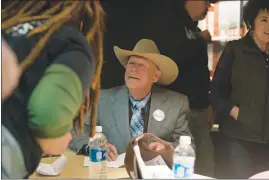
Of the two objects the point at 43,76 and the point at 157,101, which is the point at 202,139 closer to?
the point at 157,101

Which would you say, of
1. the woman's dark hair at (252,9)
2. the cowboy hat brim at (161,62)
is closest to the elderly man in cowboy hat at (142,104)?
the cowboy hat brim at (161,62)

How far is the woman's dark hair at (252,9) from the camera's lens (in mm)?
1915

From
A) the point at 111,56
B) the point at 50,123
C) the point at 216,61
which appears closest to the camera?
the point at 50,123

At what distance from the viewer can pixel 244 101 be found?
2021 millimetres

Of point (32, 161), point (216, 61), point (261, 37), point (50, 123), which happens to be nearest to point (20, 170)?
point (32, 161)

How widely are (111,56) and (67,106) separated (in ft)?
2.41

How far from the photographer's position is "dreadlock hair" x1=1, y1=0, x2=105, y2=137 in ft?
4.07

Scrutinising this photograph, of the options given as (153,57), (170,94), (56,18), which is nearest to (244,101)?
(170,94)

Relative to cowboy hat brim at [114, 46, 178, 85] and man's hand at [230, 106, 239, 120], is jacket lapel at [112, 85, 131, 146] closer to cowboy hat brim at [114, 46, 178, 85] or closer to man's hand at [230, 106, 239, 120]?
cowboy hat brim at [114, 46, 178, 85]

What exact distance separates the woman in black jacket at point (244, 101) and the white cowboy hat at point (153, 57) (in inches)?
9.5

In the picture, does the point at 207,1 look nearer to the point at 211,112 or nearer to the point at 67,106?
the point at 211,112

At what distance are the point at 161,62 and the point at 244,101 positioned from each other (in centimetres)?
47

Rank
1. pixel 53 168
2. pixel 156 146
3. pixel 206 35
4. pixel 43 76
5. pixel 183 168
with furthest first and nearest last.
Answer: pixel 206 35, pixel 53 168, pixel 156 146, pixel 183 168, pixel 43 76

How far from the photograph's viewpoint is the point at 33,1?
128 cm
